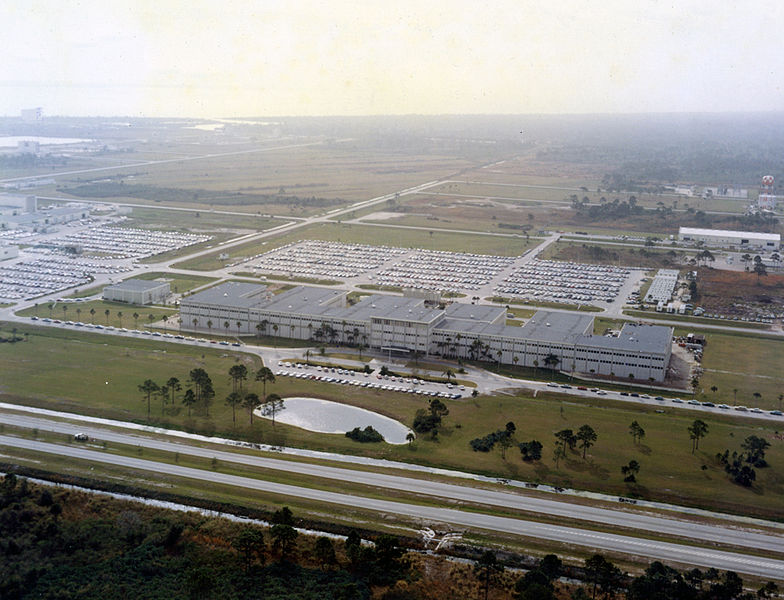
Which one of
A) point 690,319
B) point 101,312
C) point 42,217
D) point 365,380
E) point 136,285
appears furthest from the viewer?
point 42,217

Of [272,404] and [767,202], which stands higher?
[767,202]

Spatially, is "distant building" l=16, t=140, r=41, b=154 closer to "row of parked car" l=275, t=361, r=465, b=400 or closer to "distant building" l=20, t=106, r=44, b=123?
"distant building" l=20, t=106, r=44, b=123

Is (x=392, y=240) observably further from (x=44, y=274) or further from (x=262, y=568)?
(x=262, y=568)

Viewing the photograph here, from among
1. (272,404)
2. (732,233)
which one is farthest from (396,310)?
(732,233)

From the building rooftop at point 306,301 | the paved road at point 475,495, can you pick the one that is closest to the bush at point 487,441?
the paved road at point 475,495

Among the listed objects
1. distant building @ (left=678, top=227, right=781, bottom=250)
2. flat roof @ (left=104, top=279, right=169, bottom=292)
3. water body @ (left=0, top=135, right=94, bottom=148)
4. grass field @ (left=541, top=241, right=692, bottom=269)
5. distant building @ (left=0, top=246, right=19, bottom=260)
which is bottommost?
flat roof @ (left=104, top=279, right=169, bottom=292)

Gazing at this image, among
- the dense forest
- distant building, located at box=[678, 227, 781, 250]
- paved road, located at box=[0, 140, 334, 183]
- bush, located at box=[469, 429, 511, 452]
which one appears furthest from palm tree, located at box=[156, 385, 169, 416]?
paved road, located at box=[0, 140, 334, 183]

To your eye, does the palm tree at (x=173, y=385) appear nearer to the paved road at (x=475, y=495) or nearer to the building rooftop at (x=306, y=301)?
the paved road at (x=475, y=495)
